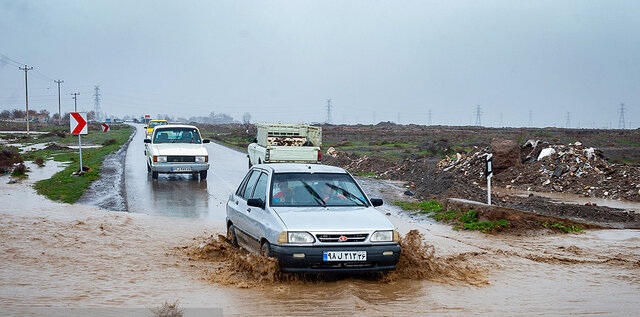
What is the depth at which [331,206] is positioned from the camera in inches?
351

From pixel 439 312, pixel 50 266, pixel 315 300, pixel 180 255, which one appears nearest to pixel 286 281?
pixel 315 300

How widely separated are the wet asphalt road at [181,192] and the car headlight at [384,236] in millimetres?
6910

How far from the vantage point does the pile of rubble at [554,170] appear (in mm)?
21484

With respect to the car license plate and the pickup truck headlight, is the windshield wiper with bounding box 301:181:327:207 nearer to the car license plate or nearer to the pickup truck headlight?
the car license plate

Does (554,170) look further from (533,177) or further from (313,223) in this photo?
(313,223)

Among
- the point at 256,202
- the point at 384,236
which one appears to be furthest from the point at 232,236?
the point at 384,236

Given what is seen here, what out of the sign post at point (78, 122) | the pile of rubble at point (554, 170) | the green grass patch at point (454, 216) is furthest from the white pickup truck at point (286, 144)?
the sign post at point (78, 122)

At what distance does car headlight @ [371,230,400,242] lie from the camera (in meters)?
7.96

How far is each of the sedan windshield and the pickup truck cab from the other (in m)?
13.1

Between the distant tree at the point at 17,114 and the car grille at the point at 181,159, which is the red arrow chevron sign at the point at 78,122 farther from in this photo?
the distant tree at the point at 17,114

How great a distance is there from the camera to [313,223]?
26.1 ft

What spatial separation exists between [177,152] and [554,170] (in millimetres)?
13872

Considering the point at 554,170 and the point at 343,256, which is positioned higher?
the point at 554,170

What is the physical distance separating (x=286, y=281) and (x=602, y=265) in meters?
5.40
